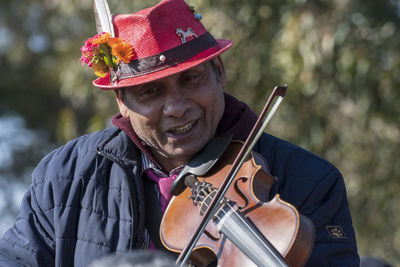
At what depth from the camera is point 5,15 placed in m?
13.3

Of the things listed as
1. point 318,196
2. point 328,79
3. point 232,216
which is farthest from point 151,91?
point 328,79

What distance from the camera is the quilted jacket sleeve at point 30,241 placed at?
3.03 metres

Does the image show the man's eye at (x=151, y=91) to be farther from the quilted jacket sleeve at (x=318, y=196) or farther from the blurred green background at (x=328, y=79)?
the blurred green background at (x=328, y=79)

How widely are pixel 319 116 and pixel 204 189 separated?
122 inches

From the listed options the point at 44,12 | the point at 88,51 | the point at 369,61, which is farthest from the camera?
the point at 44,12

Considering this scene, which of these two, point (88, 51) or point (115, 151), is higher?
point (88, 51)

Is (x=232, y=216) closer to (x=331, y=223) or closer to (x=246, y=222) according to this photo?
(x=246, y=222)

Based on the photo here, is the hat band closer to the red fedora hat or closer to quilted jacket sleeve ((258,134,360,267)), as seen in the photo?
the red fedora hat

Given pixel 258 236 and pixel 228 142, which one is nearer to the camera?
pixel 258 236

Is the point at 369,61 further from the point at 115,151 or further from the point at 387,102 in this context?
the point at 115,151

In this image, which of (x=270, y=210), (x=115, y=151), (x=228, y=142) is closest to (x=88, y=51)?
(x=115, y=151)

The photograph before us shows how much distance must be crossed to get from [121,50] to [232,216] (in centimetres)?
79

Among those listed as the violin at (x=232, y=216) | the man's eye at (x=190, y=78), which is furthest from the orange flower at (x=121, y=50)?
the violin at (x=232, y=216)

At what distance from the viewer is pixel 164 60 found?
2918 millimetres
